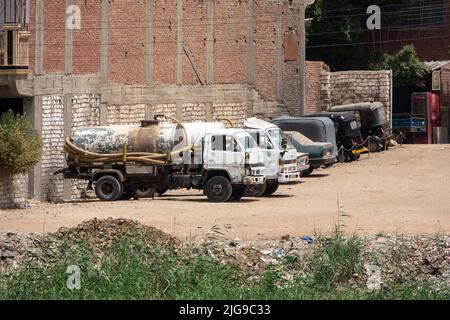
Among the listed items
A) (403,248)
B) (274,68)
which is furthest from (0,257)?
(274,68)

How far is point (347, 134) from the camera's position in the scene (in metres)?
45.5

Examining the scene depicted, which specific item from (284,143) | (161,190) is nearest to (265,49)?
(284,143)

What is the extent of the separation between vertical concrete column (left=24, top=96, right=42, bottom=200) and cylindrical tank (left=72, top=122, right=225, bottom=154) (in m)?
2.97

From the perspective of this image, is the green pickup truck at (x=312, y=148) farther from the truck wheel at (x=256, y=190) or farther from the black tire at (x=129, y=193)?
the black tire at (x=129, y=193)

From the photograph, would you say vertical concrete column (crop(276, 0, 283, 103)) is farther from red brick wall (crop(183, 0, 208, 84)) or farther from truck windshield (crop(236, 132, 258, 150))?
truck windshield (crop(236, 132, 258, 150))

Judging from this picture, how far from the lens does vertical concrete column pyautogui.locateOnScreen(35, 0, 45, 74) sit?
3734 centimetres

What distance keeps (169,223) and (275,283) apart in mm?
8500

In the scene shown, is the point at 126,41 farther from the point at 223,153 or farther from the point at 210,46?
the point at 223,153

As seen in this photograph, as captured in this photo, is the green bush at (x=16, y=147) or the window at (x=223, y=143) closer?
the green bush at (x=16, y=147)

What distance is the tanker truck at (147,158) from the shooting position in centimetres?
3378

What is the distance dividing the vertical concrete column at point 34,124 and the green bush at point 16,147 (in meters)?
3.08

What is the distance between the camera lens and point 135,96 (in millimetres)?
42719

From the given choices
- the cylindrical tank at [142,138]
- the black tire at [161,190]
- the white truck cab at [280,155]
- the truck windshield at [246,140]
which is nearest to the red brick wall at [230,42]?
the white truck cab at [280,155]
